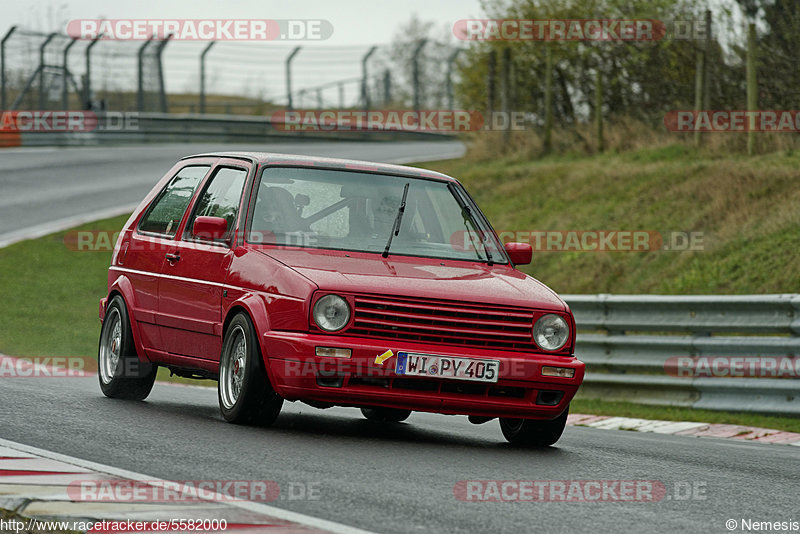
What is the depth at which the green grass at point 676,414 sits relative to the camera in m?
10.4

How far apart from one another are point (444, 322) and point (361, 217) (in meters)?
1.28

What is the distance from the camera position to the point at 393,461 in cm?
670

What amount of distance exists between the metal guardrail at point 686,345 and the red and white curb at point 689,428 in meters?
0.48

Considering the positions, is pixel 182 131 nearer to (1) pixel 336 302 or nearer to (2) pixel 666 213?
(2) pixel 666 213

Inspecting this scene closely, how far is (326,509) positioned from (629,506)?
1.42 metres

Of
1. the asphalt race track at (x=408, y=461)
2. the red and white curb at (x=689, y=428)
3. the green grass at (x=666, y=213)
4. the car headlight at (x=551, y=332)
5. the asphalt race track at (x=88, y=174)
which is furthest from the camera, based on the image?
the asphalt race track at (x=88, y=174)

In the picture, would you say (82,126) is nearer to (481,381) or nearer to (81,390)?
(81,390)

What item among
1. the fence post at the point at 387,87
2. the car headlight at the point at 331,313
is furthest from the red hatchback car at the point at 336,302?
the fence post at the point at 387,87

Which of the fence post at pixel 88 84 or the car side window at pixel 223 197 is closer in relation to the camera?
the car side window at pixel 223 197

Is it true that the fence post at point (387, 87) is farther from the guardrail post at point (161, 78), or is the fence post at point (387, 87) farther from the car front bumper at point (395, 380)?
the car front bumper at point (395, 380)

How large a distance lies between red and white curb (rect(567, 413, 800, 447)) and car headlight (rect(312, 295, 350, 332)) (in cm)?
377

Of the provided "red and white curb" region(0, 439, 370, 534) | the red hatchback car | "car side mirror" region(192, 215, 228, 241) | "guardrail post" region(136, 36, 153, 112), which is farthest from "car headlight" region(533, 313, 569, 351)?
"guardrail post" region(136, 36, 153, 112)

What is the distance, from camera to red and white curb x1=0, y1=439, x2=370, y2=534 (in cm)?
477

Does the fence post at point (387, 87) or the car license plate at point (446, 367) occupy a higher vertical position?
the fence post at point (387, 87)
